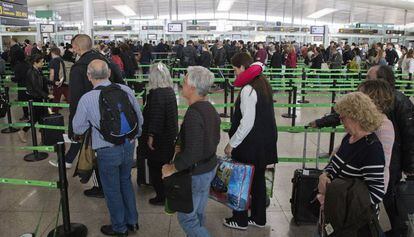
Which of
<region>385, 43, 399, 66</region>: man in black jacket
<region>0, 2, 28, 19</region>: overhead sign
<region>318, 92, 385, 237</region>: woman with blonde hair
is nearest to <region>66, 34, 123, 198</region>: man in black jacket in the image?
<region>318, 92, 385, 237</region>: woman with blonde hair

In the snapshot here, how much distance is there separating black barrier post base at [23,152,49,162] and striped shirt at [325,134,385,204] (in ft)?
16.6

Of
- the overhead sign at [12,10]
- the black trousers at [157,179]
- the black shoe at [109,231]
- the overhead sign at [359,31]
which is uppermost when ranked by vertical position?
the overhead sign at [359,31]

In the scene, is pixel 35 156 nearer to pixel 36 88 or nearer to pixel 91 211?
pixel 36 88

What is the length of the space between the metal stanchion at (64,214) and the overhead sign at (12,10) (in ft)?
26.8

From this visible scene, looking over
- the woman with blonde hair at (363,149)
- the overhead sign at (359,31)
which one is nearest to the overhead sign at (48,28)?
the overhead sign at (359,31)

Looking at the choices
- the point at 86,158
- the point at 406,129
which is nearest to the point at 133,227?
the point at 86,158

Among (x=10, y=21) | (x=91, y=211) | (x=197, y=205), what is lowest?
(x=91, y=211)

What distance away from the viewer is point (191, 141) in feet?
8.25

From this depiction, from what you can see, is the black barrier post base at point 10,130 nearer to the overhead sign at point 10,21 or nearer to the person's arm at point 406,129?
the overhead sign at point 10,21

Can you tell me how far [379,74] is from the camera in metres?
3.20

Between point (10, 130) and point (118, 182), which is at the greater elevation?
point (118, 182)

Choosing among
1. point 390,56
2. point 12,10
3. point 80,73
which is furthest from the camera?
point 390,56

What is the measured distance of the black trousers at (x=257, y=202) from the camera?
11.4 ft

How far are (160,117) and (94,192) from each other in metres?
1.52
